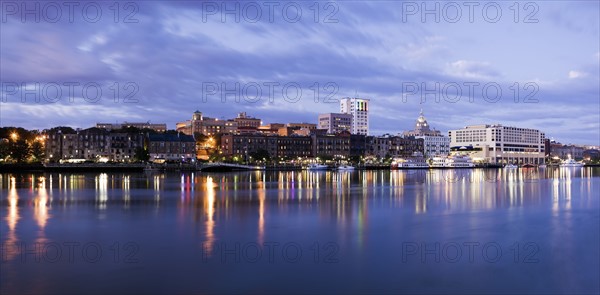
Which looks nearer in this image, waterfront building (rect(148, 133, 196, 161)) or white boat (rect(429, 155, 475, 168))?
waterfront building (rect(148, 133, 196, 161))

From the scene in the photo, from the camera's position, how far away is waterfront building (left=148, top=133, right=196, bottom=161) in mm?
123625

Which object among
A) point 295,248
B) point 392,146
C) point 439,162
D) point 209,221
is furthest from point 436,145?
point 295,248

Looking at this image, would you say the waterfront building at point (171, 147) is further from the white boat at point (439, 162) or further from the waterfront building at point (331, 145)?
the white boat at point (439, 162)

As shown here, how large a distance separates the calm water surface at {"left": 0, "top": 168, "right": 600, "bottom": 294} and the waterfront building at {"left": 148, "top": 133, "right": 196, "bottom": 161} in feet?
292

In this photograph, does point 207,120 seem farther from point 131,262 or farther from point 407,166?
point 131,262

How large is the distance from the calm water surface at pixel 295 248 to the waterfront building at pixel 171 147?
8897 cm

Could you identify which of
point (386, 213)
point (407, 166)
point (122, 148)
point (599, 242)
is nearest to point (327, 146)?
point (407, 166)

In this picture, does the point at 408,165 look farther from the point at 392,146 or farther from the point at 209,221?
the point at 209,221

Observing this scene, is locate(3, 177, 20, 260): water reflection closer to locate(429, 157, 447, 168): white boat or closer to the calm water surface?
the calm water surface

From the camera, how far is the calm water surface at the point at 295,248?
15.8m

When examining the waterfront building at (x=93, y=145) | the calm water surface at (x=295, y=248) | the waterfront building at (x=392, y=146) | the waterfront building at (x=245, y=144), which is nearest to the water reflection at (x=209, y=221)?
the calm water surface at (x=295, y=248)

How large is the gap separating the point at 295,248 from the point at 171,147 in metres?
108

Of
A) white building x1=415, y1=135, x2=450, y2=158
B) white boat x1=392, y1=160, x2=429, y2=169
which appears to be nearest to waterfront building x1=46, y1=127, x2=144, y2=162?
white boat x1=392, y1=160, x2=429, y2=169

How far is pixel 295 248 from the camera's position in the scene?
68.4 ft
